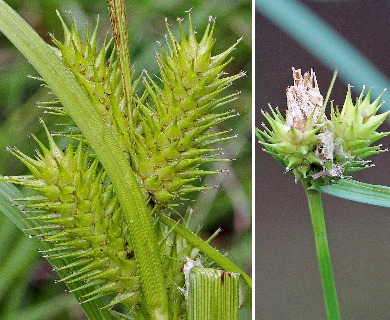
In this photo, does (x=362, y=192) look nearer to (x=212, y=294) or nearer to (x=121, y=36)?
(x=212, y=294)

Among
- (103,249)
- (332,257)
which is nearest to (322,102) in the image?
(332,257)

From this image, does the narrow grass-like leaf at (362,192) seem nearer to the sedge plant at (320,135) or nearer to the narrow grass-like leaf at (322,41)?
the sedge plant at (320,135)

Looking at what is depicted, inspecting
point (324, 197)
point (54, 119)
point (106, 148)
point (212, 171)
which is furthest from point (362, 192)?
point (54, 119)

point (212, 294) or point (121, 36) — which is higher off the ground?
point (121, 36)

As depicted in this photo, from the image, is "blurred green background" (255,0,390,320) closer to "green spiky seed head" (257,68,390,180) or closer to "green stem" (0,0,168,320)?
"green spiky seed head" (257,68,390,180)

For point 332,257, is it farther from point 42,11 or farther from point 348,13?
point 42,11
